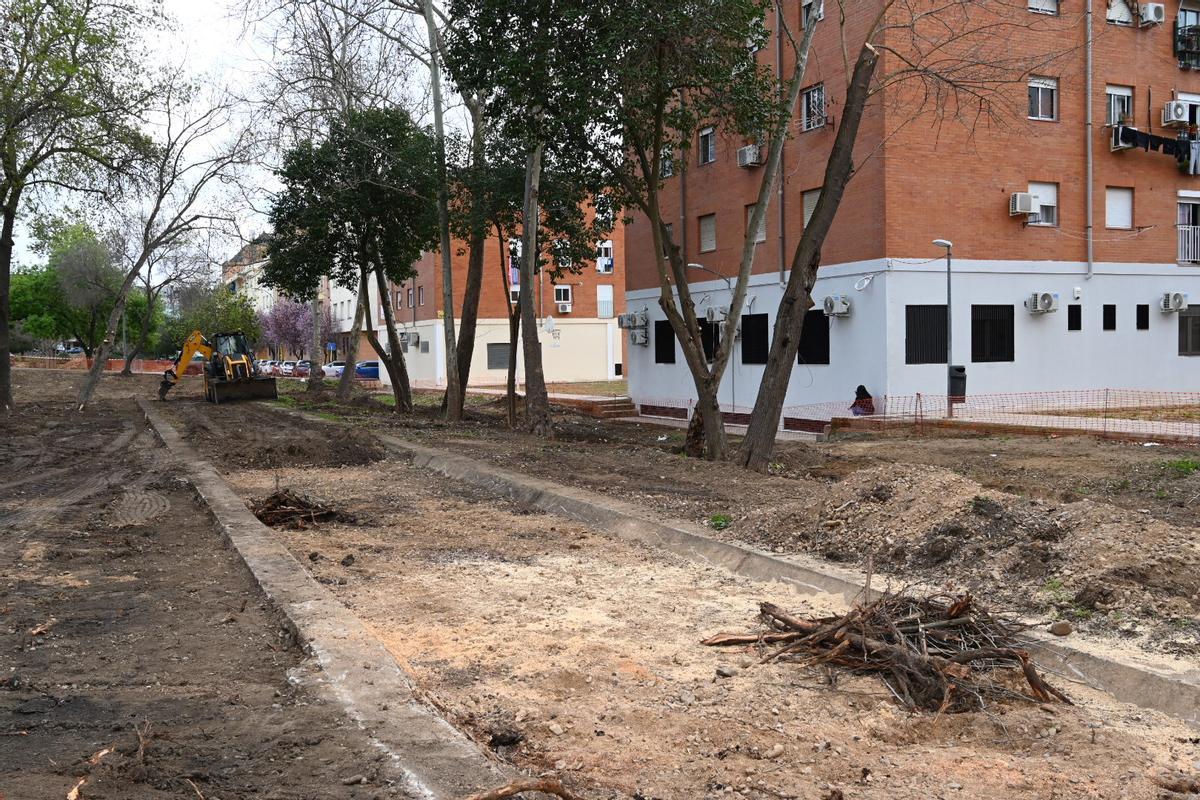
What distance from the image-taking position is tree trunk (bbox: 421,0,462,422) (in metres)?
24.0

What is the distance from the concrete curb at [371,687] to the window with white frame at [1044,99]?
22.7 metres

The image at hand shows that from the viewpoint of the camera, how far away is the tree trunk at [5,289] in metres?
25.9

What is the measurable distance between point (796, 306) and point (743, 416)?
13.8 m

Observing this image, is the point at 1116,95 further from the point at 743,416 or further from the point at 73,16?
the point at 73,16

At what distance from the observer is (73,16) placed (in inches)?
910

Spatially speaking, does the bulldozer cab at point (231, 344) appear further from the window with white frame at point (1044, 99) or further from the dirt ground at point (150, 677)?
the window with white frame at point (1044, 99)

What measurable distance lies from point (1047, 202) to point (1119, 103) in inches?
140

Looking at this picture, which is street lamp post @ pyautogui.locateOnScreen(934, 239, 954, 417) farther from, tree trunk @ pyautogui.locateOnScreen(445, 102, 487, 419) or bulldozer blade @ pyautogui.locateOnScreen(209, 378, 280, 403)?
bulldozer blade @ pyautogui.locateOnScreen(209, 378, 280, 403)

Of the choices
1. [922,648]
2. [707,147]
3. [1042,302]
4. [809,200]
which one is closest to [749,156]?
[809,200]

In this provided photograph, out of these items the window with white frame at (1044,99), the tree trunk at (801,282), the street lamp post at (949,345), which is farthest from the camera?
the window with white frame at (1044,99)

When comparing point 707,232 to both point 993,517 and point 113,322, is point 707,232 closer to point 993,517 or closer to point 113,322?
point 113,322

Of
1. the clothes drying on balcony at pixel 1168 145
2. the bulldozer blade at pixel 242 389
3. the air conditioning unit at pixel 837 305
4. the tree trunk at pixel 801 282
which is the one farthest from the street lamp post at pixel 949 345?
the bulldozer blade at pixel 242 389

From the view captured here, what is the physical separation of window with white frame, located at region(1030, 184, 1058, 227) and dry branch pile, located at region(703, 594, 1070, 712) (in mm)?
22157

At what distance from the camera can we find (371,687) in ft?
16.2
